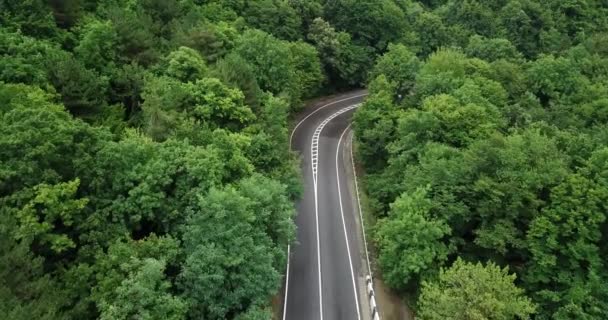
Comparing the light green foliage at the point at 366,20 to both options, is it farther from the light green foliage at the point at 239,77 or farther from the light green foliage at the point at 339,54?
the light green foliage at the point at 239,77

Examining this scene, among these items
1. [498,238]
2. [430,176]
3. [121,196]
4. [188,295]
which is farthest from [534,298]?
[121,196]

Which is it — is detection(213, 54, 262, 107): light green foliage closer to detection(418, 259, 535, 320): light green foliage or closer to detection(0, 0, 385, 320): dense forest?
detection(0, 0, 385, 320): dense forest

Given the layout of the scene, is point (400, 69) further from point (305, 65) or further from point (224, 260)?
point (224, 260)

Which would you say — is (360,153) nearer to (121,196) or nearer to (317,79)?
(317,79)

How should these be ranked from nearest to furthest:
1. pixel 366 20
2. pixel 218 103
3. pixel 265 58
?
pixel 218 103
pixel 265 58
pixel 366 20

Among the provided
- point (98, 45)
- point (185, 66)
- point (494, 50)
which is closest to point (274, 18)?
point (185, 66)

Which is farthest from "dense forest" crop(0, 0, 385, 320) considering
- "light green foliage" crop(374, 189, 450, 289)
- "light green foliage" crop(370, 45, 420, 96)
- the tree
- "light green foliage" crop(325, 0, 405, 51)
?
"light green foliage" crop(325, 0, 405, 51)

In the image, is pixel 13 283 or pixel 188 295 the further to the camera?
pixel 188 295
